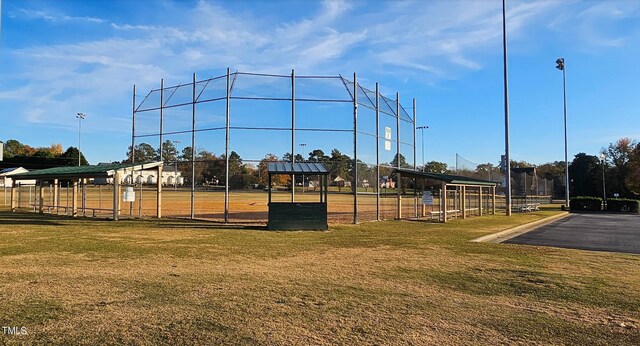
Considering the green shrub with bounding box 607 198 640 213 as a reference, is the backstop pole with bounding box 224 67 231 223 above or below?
above

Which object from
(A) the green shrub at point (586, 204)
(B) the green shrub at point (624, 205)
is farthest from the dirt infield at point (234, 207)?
(B) the green shrub at point (624, 205)

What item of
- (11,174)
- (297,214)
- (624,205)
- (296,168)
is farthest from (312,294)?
(624,205)

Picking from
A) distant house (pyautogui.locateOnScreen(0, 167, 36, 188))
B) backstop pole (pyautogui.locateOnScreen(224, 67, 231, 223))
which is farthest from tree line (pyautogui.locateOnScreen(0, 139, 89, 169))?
backstop pole (pyautogui.locateOnScreen(224, 67, 231, 223))

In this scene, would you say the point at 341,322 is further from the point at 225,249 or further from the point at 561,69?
the point at 561,69

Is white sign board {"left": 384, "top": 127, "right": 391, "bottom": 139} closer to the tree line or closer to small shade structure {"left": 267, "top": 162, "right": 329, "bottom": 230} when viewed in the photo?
small shade structure {"left": 267, "top": 162, "right": 329, "bottom": 230}

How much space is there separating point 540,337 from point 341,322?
2170 mm

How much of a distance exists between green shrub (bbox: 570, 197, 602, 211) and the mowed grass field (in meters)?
35.2

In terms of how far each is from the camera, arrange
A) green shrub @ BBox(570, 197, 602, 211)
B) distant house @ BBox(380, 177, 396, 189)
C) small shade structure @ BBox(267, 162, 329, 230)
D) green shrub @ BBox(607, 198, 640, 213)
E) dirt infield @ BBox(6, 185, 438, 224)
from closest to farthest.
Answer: small shade structure @ BBox(267, 162, 329, 230)
dirt infield @ BBox(6, 185, 438, 224)
distant house @ BBox(380, 177, 396, 189)
green shrub @ BBox(607, 198, 640, 213)
green shrub @ BBox(570, 197, 602, 211)

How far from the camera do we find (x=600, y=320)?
18.3 feet

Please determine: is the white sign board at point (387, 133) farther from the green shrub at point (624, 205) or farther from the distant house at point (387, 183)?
the green shrub at point (624, 205)

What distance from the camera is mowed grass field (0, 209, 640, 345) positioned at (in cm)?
499

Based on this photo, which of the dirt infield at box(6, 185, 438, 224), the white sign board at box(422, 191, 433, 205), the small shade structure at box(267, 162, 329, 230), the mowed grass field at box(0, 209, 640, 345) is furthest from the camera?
the white sign board at box(422, 191, 433, 205)

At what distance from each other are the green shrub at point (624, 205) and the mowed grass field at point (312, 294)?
35.2 meters

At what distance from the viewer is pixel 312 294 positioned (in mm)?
6785
